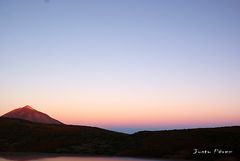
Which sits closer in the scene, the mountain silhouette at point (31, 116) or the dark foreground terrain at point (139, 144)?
the dark foreground terrain at point (139, 144)

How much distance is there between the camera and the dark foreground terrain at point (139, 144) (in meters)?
36.2

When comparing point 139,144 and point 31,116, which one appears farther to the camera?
point 31,116

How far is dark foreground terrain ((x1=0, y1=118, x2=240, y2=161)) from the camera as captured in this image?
36.2 m

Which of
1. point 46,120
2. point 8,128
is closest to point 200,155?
point 8,128

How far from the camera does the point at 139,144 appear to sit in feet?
142

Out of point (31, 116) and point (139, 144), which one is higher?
point (31, 116)

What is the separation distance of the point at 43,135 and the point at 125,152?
736 inches

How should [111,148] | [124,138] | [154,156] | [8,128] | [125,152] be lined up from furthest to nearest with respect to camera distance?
[8,128]
[124,138]
[111,148]
[125,152]
[154,156]

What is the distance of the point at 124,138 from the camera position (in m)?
47.9

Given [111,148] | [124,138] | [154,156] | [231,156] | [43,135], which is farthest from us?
[43,135]

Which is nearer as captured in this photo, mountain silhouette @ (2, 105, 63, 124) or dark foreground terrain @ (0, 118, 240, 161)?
dark foreground terrain @ (0, 118, 240, 161)

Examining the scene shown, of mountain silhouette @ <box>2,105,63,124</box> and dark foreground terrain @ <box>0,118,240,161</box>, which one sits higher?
mountain silhouette @ <box>2,105,63,124</box>

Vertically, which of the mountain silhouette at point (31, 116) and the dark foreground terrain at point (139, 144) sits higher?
the mountain silhouette at point (31, 116)

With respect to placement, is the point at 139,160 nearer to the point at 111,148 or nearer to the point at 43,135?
the point at 111,148
